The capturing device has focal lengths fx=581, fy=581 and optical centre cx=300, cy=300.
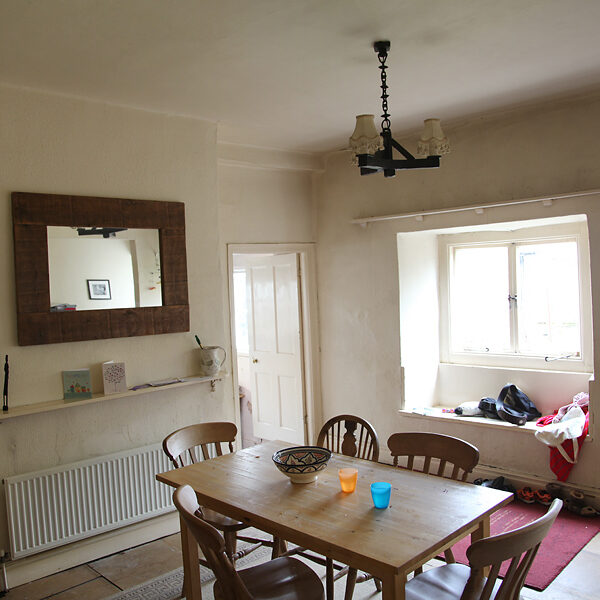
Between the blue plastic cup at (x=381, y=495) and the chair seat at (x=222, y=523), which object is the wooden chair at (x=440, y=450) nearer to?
the blue plastic cup at (x=381, y=495)

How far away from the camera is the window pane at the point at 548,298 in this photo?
4578 mm

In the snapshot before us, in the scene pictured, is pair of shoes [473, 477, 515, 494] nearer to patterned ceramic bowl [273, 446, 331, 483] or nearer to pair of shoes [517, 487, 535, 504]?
pair of shoes [517, 487, 535, 504]

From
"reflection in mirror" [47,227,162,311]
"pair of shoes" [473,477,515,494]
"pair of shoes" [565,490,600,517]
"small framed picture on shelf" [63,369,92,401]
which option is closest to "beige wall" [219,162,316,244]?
"reflection in mirror" [47,227,162,311]

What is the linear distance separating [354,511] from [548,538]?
194 centimetres

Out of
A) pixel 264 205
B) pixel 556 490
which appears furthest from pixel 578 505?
pixel 264 205

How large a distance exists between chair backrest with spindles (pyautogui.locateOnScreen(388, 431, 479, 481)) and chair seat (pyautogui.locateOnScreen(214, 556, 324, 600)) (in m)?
0.76

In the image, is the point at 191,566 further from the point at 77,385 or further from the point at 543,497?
the point at 543,497

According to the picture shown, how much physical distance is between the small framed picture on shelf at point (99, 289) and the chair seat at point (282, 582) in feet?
6.40

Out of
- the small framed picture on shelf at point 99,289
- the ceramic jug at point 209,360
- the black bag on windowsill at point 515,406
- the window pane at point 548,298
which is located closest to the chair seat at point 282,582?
the ceramic jug at point 209,360

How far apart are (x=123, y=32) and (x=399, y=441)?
7.83 feet

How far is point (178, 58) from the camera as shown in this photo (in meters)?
2.98

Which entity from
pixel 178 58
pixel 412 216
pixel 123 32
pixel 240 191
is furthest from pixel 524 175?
pixel 123 32

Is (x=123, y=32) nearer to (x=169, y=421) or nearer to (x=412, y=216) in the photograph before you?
(x=169, y=421)

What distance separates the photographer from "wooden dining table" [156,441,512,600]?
1.96m
